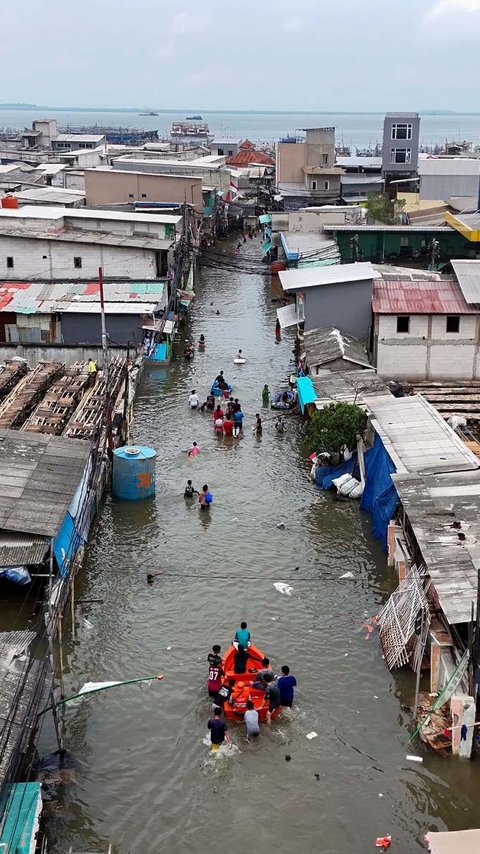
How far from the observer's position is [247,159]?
10506cm

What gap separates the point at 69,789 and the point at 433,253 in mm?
36159

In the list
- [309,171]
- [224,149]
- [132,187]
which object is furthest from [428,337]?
[224,149]

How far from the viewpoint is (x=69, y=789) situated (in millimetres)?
13219

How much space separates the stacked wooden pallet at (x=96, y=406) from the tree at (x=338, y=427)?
5854mm

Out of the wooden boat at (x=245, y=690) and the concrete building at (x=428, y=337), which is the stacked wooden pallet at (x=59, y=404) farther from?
the concrete building at (x=428, y=337)

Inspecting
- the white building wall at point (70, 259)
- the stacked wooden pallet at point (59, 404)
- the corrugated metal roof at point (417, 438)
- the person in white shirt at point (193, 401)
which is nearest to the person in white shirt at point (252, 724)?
the corrugated metal roof at point (417, 438)

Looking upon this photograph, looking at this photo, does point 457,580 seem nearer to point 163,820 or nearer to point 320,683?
point 320,683

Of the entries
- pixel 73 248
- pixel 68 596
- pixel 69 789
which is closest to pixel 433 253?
pixel 73 248

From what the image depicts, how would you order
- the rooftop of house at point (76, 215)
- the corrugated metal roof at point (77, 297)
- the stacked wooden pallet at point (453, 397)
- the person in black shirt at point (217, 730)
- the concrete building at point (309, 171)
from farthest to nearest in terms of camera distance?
1. the concrete building at point (309, 171)
2. the rooftop of house at point (76, 215)
3. the corrugated metal roof at point (77, 297)
4. the stacked wooden pallet at point (453, 397)
5. the person in black shirt at point (217, 730)

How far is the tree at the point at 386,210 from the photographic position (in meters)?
55.6

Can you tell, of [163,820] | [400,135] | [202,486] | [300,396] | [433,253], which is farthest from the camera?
[400,135]

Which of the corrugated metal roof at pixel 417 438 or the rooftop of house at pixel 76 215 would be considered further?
the rooftop of house at pixel 76 215

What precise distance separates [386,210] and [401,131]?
13.7 m

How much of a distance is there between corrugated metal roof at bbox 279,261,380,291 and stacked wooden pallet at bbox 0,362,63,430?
30.6 feet
